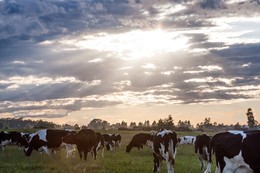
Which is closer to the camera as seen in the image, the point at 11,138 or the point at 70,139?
the point at 70,139

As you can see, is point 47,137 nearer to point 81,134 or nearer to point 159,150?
point 81,134

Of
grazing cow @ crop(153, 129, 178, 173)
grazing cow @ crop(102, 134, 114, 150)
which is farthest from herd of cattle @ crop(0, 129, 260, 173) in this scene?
grazing cow @ crop(102, 134, 114, 150)

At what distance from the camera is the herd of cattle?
1736 cm

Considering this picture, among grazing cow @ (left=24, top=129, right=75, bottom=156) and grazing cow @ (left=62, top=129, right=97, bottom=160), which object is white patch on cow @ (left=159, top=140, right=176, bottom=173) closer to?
grazing cow @ (left=62, top=129, right=97, bottom=160)

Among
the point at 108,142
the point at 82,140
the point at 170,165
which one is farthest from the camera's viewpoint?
the point at 108,142

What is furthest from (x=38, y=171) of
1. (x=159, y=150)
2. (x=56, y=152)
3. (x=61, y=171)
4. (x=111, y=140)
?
(x=111, y=140)

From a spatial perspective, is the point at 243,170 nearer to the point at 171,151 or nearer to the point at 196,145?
the point at 171,151

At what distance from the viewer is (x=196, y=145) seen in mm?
33375

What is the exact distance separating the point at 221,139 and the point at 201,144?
14915 millimetres

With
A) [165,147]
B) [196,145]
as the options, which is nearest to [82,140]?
[196,145]

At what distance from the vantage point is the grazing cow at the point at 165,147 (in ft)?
89.5

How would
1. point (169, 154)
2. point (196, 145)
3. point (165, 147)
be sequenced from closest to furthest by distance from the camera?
point (169, 154), point (165, 147), point (196, 145)

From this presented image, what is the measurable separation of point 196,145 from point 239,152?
16057mm

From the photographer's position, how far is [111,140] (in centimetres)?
6581
